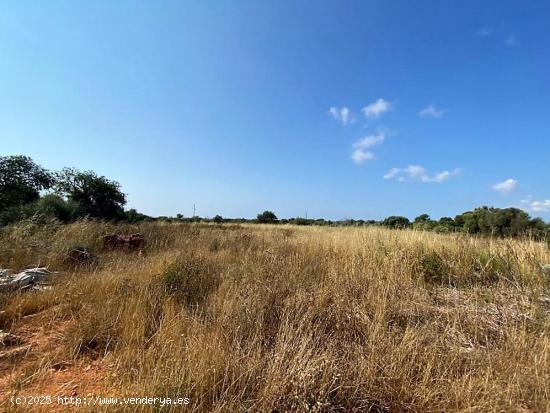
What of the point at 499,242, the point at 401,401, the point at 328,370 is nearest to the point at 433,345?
the point at 401,401

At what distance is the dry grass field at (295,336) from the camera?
213 centimetres

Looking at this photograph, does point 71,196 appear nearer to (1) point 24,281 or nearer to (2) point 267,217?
(1) point 24,281

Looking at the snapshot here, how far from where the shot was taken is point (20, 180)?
19.6 meters

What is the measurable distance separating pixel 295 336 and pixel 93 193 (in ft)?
73.9

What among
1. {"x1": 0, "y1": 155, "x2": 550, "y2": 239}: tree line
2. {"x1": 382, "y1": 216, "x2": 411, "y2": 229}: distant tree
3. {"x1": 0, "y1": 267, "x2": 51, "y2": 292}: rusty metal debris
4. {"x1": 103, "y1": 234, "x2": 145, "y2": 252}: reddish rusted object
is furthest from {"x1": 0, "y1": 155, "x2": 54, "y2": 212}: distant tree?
{"x1": 382, "y1": 216, "x2": 411, "y2": 229}: distant tree

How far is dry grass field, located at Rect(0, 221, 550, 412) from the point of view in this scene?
213 centimetres

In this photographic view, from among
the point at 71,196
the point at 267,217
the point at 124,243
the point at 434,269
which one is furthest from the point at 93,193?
the point at 267,217

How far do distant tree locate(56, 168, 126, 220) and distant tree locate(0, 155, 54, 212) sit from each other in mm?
1195

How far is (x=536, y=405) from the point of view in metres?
2.11

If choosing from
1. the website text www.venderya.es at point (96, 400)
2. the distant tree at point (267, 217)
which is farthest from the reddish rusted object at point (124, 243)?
the distant tree at point (267, 217)

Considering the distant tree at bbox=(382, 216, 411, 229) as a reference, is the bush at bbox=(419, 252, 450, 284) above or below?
below

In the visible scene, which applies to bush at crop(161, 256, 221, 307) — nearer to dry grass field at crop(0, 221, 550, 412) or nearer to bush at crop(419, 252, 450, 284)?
dry grass field at crop(0, 221, 550, 412)

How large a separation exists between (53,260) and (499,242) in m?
9.96

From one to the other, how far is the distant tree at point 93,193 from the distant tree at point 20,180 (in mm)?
1195
